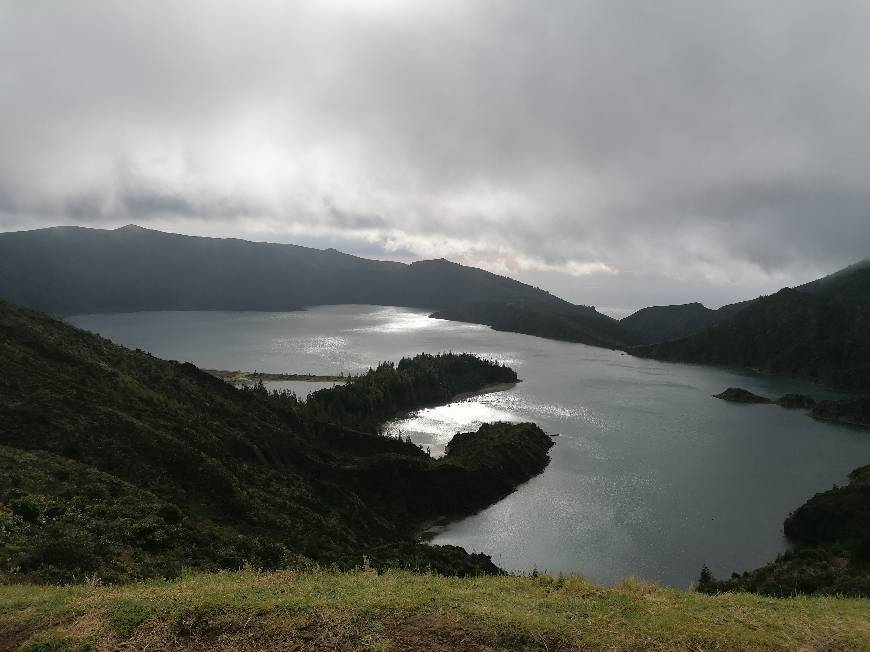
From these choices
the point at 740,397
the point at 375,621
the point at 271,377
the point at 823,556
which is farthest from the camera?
the point at 271,377

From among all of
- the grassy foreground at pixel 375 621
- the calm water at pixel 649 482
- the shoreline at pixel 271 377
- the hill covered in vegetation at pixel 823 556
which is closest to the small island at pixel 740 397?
the calm water at pixel 649 482

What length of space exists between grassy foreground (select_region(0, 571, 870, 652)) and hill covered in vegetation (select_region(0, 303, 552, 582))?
8424 millimetres

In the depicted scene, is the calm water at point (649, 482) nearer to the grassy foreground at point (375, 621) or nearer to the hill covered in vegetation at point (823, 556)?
the hill covered in vegetation at point (823, 556)

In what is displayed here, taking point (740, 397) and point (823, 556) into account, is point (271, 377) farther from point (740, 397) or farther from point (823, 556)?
point (823, 556)

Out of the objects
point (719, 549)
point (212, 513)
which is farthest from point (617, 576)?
point (212, 513)

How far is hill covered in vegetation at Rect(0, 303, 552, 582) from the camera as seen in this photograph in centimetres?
2548

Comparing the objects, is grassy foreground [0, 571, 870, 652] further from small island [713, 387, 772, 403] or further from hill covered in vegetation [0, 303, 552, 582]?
small island [713, 387, 772, 403]

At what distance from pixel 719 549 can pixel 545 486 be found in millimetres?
27243

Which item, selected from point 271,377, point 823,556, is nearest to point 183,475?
point 823,556

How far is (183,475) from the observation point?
136 feet

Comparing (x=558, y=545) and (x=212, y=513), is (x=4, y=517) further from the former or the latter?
(x=558, y=545)

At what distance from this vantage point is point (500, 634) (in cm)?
1355

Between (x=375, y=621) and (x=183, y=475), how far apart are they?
33626mm

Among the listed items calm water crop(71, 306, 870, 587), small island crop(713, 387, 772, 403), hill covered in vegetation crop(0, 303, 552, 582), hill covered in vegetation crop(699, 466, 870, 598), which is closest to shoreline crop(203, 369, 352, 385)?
calm water crop(71, 306, 870, 587)
